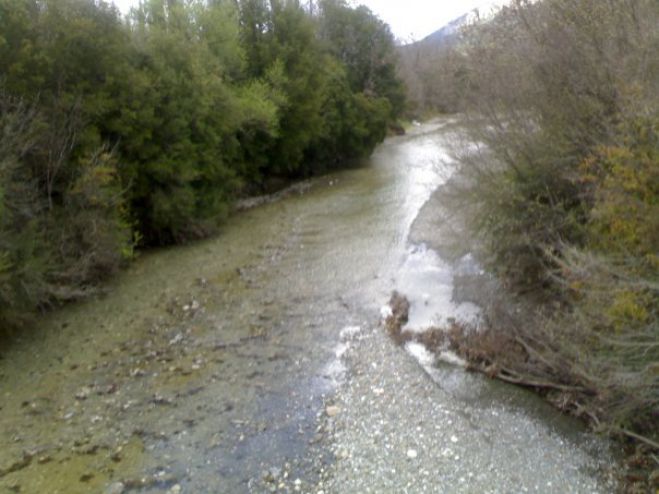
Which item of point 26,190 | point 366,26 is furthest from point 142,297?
point 366,26

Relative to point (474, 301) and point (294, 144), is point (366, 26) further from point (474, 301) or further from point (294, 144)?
point (474, 301)

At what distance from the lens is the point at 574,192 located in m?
12.2

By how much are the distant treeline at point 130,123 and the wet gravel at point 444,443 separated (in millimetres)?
7101

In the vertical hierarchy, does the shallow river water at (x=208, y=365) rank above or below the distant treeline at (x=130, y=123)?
below

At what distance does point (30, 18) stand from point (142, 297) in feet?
24.6

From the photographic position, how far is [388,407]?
10.1 meters

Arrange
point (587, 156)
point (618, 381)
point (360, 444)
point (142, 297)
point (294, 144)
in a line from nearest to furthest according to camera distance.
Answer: point (618, 381) < point (360, 444) < point (587, 156) < point (142, 297) < point (294, 144)

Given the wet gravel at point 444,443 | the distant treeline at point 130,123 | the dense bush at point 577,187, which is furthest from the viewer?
the distant treeline at point 130,123

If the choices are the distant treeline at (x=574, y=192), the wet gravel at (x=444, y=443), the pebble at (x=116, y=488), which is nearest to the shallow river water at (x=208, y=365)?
the pebble at (x=116, y=488)

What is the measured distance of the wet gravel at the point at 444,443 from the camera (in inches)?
321

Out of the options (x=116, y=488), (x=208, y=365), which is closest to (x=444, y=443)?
(x=116, y=488)

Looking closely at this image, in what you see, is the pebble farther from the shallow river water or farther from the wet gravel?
the wet gravel

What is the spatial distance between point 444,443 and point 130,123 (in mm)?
13341

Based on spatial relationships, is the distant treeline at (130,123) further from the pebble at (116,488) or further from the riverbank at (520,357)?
the riverbank at (520,357)
